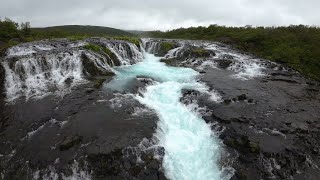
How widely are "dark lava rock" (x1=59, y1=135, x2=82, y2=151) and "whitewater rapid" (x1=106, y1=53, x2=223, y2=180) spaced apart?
321 centimetres

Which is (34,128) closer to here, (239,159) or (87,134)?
(87,134)

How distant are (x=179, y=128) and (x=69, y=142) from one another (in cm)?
475

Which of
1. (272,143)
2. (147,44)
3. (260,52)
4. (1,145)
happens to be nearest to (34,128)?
(1,145)

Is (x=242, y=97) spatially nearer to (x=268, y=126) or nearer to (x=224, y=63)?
(x=268, y=126)

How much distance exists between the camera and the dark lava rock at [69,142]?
9.84 meters

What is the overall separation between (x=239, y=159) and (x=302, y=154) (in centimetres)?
251

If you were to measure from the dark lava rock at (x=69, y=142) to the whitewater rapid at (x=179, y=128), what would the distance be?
3.21 metres

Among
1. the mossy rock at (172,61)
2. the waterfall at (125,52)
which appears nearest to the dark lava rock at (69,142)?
the waterfall at (125,52)

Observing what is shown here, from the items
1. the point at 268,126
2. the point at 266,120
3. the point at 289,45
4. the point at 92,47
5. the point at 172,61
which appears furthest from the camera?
the point at 289,45

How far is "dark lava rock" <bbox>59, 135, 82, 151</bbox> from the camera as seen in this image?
9836mm

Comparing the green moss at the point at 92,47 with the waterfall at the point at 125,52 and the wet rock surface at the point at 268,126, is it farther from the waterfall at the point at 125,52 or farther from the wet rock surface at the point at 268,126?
the wet rock surface at the point at 268,126

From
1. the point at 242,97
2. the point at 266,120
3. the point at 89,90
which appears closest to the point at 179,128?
the point at 266,120

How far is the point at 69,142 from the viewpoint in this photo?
396 inches

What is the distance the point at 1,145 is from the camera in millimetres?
10352
